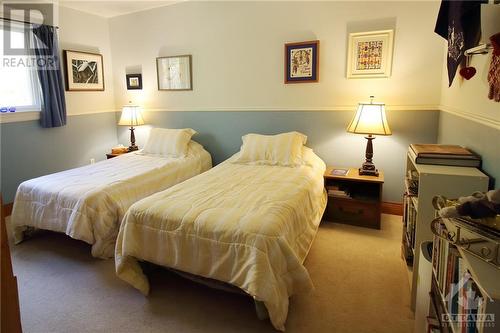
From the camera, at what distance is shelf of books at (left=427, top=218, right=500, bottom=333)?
0.83 meters

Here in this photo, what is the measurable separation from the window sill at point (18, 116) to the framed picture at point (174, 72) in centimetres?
152

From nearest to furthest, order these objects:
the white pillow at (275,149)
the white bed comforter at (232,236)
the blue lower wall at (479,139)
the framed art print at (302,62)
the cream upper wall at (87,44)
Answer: the blue lower wall at (479,139), the white bed comforter at (232,236), the white pillow at (275,149), the framed art print at (302,62), the cream upper wall at (87,44)

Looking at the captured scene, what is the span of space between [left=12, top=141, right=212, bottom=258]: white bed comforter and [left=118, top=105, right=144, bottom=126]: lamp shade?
1132 millimetres

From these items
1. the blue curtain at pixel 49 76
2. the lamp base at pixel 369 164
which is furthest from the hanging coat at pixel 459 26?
the blue curtain at pixel 49 76

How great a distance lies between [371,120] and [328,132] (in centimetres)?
55

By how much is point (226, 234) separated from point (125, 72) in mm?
3668

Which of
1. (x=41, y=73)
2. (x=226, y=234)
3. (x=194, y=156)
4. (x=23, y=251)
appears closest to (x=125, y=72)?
(x=41, y=73)

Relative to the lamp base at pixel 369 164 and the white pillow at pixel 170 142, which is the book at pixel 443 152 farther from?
the white pillow at pixel 170 142

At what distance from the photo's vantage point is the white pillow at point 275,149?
3180mm

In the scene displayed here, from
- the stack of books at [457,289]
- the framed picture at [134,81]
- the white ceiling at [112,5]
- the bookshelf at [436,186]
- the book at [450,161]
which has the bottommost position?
the stack of books at [457,289]

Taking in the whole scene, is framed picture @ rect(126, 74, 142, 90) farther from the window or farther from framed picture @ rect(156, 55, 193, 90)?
the window

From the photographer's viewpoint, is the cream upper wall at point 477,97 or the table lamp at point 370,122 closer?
Answer: the cream upper wall at point 477,97

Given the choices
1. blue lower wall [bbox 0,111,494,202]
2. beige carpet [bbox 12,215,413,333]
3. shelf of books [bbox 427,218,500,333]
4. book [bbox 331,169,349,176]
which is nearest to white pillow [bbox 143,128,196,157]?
blue lower wall [bbox 0,111,494,202]

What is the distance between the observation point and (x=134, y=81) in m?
4.45
